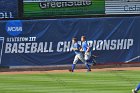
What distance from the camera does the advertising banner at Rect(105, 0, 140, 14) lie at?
82.3ft

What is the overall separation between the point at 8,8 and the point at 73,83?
794cm

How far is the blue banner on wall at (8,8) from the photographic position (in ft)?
78.8

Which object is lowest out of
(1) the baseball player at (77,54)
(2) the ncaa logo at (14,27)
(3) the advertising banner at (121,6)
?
(1) the baseball player at (77,54)

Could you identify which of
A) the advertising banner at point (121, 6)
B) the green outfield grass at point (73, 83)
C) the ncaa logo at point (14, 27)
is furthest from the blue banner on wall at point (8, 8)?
the advertising banner at point (121, 6)

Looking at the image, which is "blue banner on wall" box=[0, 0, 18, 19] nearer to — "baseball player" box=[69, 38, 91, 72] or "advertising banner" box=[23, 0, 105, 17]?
"advertising banner" box=[23, 0, 105, 17]

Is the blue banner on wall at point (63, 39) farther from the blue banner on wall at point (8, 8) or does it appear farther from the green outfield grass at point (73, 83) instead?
the green outfield grass at point (73, 83)

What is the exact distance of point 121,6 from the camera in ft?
82.6

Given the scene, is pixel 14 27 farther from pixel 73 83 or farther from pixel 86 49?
pixel 73 83

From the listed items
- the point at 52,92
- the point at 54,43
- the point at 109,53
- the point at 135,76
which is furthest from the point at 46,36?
the point at 52,92

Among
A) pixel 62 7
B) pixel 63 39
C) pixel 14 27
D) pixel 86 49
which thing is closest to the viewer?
pixel 86 49

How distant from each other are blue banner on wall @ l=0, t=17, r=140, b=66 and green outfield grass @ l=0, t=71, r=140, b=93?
403 centimetres

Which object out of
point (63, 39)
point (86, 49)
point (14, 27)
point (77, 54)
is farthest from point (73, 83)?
point (14, 27)

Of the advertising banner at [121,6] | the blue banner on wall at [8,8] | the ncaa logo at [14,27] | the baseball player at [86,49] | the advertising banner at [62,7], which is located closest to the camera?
the baseball player at [86,49]

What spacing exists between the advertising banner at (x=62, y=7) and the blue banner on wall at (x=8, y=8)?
48 centimetres
